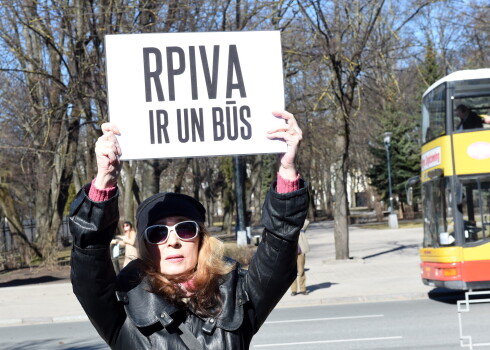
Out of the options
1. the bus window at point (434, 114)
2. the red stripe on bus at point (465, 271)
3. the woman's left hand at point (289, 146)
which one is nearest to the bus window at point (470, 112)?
the bus window at point (434, 114)

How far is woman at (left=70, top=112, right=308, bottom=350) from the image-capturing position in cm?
248

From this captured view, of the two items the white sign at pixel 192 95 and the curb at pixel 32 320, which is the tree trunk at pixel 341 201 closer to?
the curb at pixel 32 320

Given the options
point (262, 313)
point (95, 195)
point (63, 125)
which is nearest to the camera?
point (95, 195)

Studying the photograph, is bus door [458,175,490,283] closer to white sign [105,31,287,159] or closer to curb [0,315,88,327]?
curb [0,315,88,327]

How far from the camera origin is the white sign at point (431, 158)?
1518 centimetres

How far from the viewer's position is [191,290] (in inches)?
103

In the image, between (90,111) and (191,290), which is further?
(90,111)

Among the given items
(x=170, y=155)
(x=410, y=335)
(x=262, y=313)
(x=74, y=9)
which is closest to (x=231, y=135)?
(x=170, y=155)

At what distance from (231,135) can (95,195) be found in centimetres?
118

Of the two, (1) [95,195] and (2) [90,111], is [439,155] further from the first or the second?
(1) [95,195]

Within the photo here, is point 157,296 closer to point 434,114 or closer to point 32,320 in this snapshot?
point 32,320

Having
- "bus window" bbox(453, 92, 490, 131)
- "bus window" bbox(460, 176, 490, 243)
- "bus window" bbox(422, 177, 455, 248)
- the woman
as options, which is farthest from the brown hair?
"bus window" bbox(453, 92, 490, 131)

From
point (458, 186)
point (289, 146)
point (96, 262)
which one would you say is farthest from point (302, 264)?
point (96, 262)

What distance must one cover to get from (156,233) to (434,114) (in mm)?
13815
